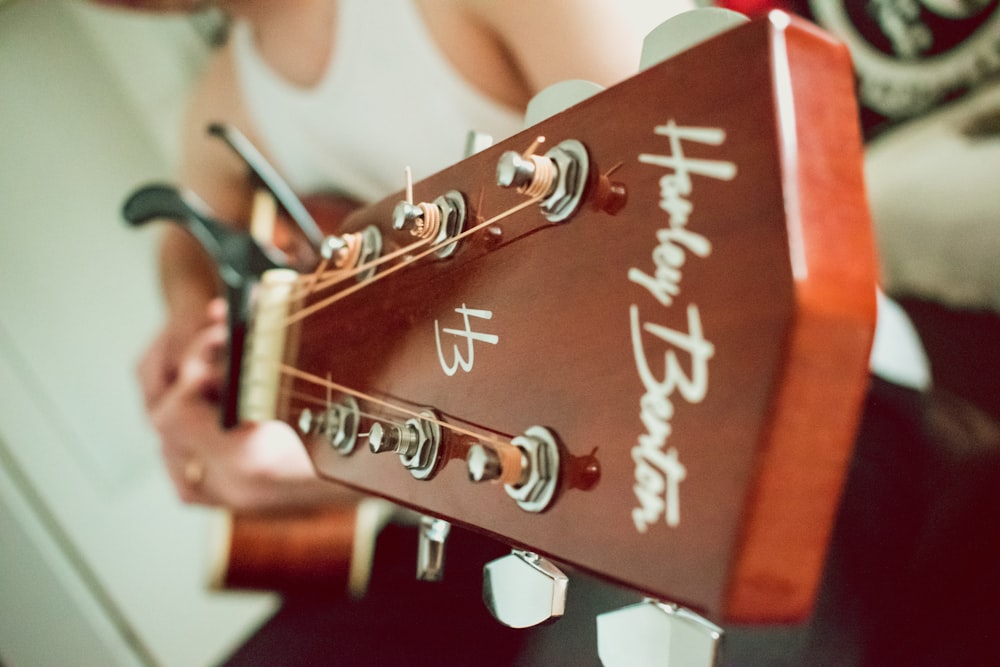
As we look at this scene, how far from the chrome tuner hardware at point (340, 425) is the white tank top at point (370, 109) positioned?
1.15 feet

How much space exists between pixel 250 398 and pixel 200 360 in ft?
0.61

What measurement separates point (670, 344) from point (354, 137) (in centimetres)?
69

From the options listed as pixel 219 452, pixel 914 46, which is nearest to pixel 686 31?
pixel 219 452

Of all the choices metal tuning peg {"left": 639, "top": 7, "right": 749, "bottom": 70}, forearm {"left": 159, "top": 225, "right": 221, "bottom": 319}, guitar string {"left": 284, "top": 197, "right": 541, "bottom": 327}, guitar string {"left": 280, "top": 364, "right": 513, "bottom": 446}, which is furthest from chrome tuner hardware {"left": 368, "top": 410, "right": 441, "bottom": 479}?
forearm {"left": 159, "top": 225, "right": 221, "bottom": 319}

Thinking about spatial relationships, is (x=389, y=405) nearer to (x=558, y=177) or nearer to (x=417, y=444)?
(x=417, y=444)

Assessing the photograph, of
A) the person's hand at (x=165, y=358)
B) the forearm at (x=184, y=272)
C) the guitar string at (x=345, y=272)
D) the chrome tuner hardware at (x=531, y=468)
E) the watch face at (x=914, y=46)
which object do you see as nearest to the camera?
the chrome tuner hardware at (x=531, y=468)

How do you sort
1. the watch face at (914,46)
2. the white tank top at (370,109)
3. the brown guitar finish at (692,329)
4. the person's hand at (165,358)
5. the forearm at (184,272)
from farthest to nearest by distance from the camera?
1. the forearm at (184,272)
2. the person's hand at (165,358)
3. the watch face at (914,46)
4. the white tank top at (370,109)
5. the brown guitar finish at (692,329)

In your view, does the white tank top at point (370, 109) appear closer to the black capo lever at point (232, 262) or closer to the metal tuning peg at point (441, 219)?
the black capo lever at point (232, 262)

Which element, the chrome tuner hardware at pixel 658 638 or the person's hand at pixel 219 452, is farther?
the person's hand at pixel 219 452

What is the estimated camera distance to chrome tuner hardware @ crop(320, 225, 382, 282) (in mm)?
485

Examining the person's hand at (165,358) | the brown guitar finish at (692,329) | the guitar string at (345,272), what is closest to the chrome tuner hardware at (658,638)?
the brown guitar finish at (692,329)

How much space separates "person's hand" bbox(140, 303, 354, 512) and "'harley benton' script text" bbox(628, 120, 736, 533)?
541mm

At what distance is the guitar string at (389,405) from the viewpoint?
373 millimetres

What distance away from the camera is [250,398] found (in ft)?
2.27
